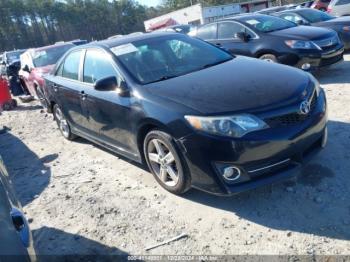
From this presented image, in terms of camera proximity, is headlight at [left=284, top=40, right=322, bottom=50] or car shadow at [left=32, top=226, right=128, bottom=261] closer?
car shadow at [left=32, top=226, right=128, bottom=261]

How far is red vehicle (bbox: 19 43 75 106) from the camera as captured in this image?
973cm

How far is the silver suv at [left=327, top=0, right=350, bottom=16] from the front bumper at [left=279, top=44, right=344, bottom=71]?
321 inches

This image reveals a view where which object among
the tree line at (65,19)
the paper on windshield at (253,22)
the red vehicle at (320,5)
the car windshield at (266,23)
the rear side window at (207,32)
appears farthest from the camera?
the tree line at (65,19)

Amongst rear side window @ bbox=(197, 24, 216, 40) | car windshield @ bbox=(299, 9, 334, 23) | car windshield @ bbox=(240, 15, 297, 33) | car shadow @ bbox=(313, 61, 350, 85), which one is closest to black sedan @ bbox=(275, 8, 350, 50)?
car windshield @ bbox=(299, 9, 334, 23)

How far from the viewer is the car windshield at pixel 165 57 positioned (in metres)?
4.39

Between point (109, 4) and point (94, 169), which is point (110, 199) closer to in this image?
point (94, 169)

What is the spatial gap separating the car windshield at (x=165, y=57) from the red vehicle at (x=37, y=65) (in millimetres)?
5422

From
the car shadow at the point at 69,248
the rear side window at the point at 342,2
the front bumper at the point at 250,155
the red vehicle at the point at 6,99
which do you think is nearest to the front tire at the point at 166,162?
the front bumper at the point at 250,155

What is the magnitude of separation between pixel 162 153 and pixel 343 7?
531 inches

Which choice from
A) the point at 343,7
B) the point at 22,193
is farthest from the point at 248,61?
the point at 343,7

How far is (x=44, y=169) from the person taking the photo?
18.8ft

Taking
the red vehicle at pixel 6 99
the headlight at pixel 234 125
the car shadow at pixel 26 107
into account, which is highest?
the headlight at pixel 234 125

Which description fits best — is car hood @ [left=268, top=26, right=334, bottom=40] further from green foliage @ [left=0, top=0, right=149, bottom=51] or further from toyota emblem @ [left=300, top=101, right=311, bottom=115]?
green foliage @ [left=0, top=0, right=149, bottom=51]

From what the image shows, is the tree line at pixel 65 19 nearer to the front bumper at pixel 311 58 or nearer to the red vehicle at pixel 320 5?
the red vehicle at pixel 320 5
